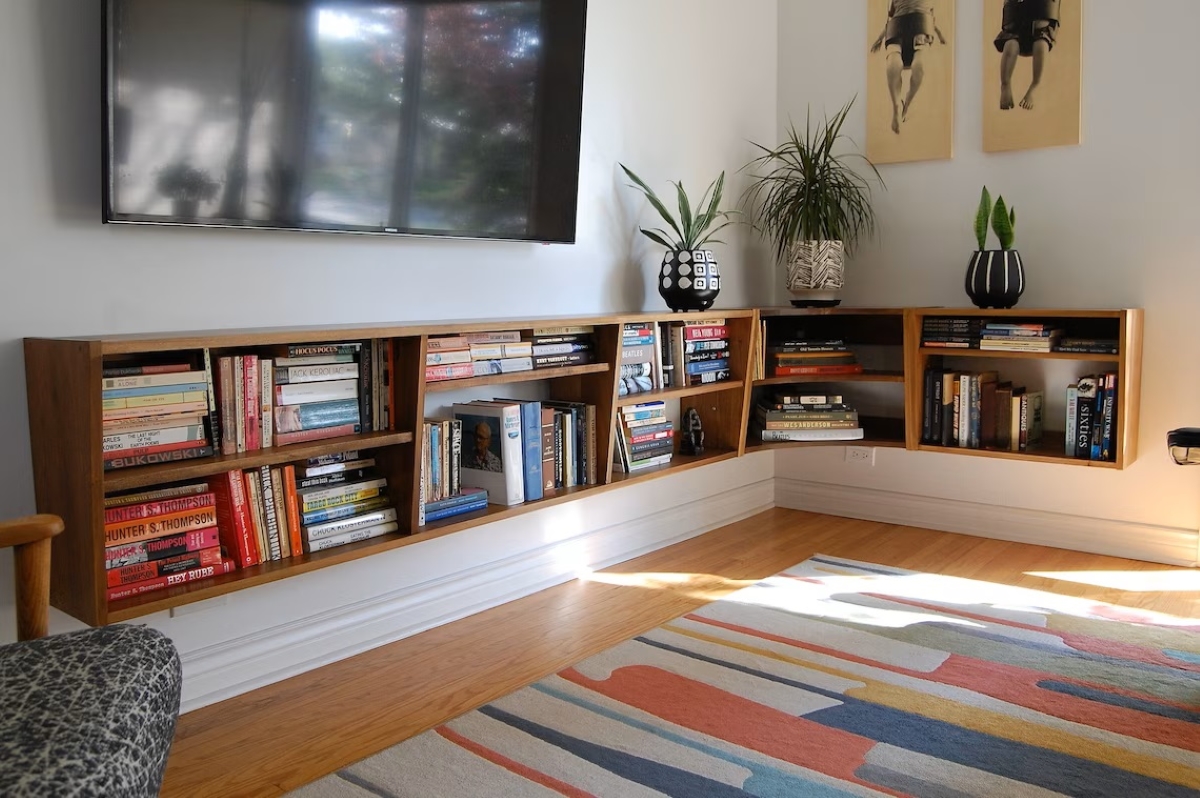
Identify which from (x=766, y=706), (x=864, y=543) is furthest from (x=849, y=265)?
(x=766, y=706)

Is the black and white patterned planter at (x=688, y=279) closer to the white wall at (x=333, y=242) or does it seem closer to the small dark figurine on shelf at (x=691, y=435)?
the white wall at (x=333, y=242)

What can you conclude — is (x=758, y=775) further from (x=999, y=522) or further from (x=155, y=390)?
(x=999, y=522)

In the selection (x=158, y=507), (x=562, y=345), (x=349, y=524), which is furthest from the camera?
(x=562, y=345)

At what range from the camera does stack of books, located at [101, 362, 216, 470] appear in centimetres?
195

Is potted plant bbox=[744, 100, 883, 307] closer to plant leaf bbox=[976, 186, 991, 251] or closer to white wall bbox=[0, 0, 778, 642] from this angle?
white wall bbox=[0, 0, 778, 642]

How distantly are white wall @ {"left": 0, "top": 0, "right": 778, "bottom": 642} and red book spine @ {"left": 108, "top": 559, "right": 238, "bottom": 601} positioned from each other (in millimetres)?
223

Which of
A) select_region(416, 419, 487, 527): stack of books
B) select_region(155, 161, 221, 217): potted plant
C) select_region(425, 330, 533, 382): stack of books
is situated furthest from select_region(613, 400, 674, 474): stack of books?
select_region(155, 161, 221, 217): potted plant

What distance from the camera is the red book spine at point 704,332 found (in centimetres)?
341

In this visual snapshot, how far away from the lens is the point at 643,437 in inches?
129

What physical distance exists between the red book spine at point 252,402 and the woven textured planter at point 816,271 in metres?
2.27

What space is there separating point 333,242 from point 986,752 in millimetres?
1947

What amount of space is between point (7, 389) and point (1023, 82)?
3.35 metres

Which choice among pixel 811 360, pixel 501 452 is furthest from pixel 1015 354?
pixel 501 452

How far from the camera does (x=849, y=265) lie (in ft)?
13.4
